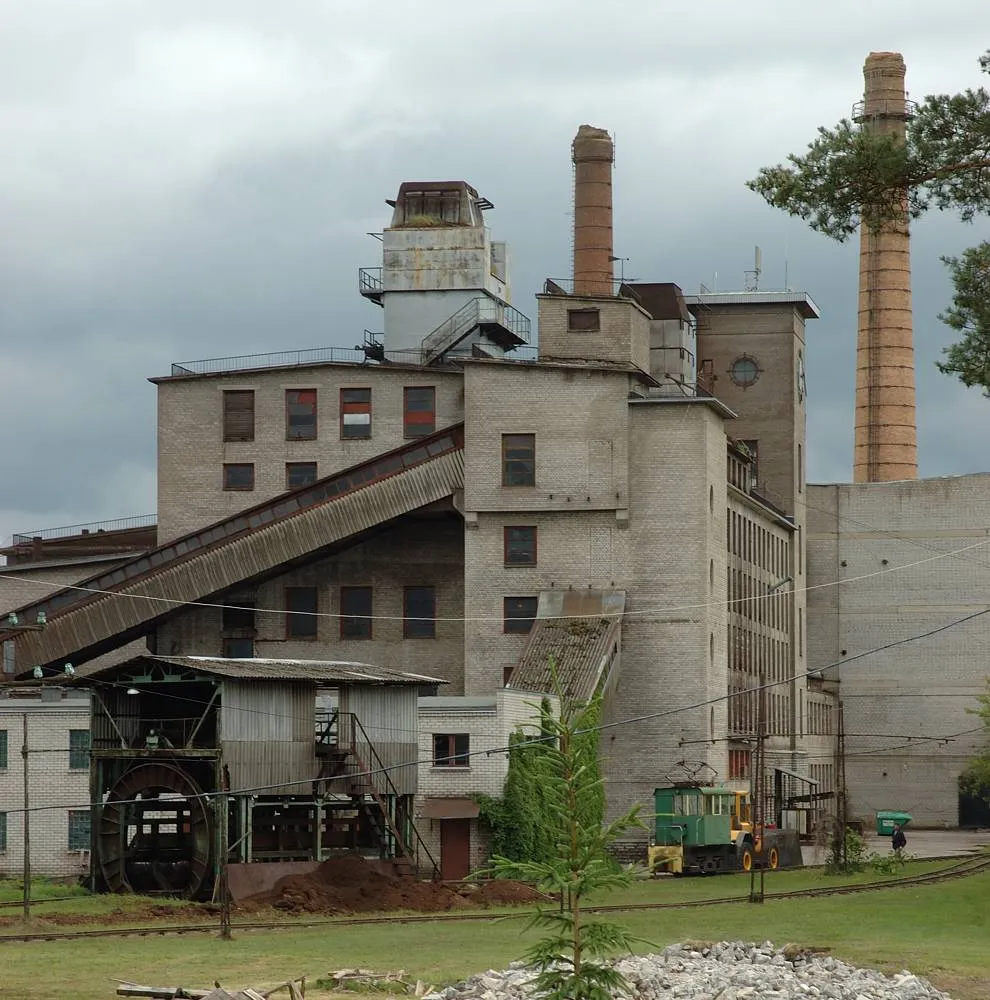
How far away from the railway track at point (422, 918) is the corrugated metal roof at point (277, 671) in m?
7.54

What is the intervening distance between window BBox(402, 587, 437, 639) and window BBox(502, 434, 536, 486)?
6.47 metres

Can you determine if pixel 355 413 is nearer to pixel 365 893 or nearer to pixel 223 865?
pixel 365 893

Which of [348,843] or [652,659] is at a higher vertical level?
[652,659]

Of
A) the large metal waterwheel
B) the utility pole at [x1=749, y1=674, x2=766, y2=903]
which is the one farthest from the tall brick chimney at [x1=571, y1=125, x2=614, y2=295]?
the large metal waterwheel

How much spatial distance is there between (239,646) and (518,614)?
36.3 ft

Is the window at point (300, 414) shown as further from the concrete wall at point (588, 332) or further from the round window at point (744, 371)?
the round window at point (744, 371)

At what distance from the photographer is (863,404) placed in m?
101

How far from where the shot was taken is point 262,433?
247 ft

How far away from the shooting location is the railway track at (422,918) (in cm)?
4050

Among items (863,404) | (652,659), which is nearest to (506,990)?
(652,659)

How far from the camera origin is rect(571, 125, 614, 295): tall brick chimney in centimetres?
8200

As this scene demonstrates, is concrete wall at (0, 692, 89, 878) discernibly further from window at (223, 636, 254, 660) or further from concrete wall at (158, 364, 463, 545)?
concrete wall at (158, 364, 463, 545)

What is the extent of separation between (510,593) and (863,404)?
1509 inches

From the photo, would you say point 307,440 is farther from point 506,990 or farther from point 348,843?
point 506,990
